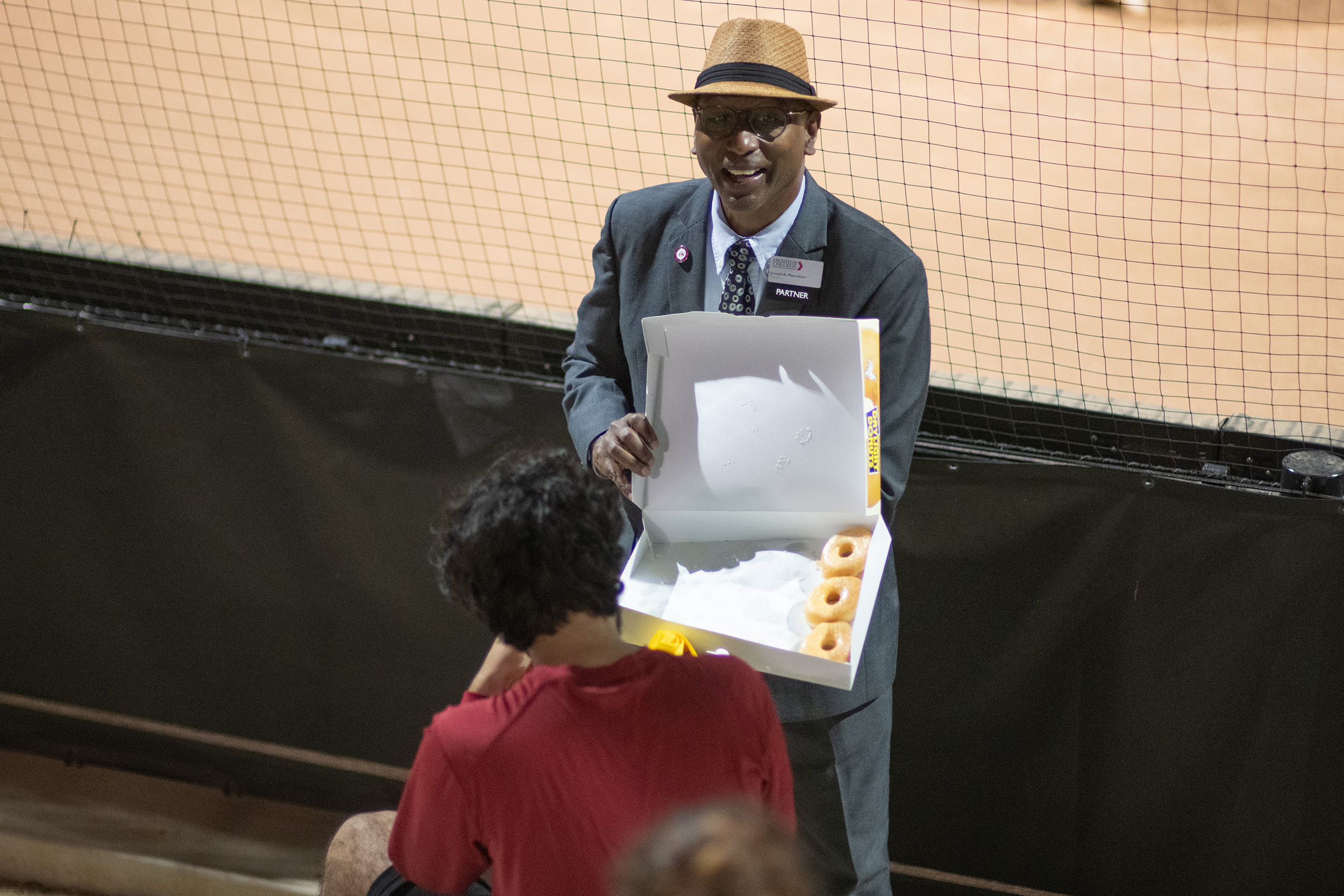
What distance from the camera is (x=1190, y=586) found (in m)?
2.25

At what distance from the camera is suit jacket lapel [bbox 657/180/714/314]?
190 cm

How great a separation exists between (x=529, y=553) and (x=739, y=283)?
2.30ft

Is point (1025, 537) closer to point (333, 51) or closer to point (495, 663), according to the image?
point (495, 663)

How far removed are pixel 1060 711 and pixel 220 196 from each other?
12.6ft

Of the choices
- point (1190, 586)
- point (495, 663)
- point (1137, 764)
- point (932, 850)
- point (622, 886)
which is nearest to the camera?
point (622, 886)

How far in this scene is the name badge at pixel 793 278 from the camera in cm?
183

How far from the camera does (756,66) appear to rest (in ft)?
5.76

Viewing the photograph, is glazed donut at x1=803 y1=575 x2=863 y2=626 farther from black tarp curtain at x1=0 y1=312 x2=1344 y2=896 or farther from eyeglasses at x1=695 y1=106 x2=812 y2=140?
black tarp curtain at x1=0 y1=312 x2=1344 y2=896

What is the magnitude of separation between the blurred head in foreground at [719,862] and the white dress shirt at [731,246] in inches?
42.7

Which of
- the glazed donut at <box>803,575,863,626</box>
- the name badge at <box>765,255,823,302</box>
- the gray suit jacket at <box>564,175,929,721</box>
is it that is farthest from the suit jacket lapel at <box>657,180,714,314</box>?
the glazed donut at <box>803,575,863,626</box>

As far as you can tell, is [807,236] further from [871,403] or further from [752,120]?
[871,403]

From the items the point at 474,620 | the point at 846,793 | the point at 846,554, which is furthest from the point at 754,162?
the point at 474,620

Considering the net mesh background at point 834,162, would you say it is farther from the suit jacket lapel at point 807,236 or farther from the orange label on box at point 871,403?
the orange label on box at point 871,403

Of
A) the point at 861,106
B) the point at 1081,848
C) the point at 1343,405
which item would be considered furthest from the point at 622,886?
the point at 861,106
